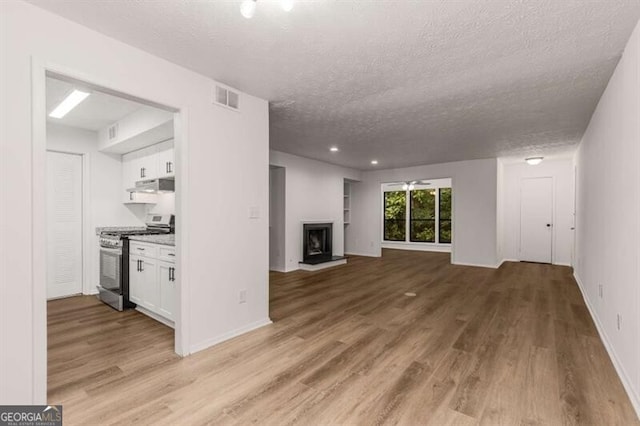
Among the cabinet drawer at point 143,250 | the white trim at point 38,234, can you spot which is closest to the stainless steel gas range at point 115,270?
the cabinet drawer at point 143,250

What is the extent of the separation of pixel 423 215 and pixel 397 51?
898 centimetres

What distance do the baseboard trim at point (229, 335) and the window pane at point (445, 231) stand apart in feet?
27.2

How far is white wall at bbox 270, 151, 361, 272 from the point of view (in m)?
6.71

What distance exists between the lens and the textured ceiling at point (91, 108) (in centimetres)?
333

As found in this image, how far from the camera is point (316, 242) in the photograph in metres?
7.59

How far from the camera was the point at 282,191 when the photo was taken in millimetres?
6664

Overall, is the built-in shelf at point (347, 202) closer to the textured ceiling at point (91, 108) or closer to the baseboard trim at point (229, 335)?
the baseboard trim at point (229, 335)

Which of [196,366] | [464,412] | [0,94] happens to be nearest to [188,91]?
[0,94]

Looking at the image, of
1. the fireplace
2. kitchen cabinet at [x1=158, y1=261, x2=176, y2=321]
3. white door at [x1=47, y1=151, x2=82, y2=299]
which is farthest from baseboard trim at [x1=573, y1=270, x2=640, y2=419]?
white door at [x1=47, y1=151, x2=82, y2=299]

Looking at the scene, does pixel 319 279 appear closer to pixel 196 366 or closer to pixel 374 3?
pixel 196 366

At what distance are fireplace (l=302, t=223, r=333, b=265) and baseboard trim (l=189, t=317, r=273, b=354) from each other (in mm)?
3460

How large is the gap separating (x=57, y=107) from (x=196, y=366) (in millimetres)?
3635

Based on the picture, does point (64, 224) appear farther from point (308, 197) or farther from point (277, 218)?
point (308, 197)

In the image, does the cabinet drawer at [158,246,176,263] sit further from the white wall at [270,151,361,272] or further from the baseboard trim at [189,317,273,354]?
the white wall at [270,151,361,272]
